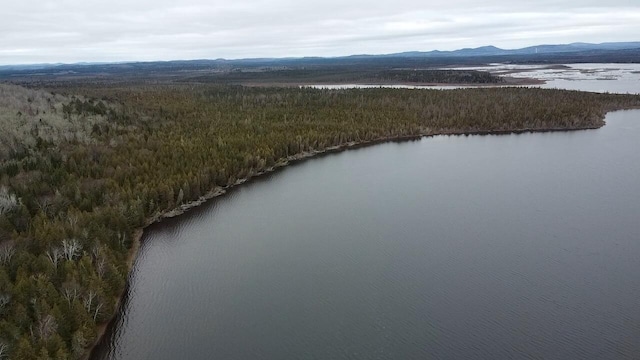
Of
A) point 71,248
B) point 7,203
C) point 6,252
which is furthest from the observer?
point 7,203

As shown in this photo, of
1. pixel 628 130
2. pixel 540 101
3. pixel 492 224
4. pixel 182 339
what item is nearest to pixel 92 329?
pixel 182 339

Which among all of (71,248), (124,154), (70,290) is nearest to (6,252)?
(71,248)

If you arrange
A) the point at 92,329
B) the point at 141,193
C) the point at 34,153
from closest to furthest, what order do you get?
1. the point at 92,329
2. the point at 141,193
3. the point at 34,153

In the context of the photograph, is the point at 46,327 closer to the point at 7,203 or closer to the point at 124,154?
the point at 7,203

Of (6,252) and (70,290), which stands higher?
(6,252)

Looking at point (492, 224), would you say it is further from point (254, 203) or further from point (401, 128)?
point (401, 128)

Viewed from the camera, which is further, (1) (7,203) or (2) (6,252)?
(1) (7,203)

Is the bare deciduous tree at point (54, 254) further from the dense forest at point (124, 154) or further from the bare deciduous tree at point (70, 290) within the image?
the bare deciduous tree at point (70, 290)

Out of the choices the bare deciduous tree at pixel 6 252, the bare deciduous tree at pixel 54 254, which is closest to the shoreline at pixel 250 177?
the bare deciduous tree at pixel 54 254

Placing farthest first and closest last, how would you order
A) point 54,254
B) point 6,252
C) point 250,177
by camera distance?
point 250,177 → point 54,254 → point 6,252
